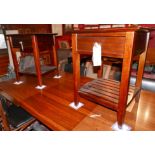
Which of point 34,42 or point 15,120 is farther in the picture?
point 15,120

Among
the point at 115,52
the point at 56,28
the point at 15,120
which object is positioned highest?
the point at 56,28

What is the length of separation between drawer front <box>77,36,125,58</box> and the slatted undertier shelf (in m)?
0.32

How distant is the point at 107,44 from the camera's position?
76 centimetres

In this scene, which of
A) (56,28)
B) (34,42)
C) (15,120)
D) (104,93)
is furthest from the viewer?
(56,28)

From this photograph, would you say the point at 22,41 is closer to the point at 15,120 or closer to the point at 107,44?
the point at 15,120

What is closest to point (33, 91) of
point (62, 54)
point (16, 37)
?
point (16, 37)

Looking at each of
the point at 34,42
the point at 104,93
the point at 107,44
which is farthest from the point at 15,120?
the point at 107,44

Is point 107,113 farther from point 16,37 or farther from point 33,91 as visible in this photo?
point 16,37

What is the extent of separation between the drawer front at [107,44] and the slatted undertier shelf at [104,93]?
0.32 metres

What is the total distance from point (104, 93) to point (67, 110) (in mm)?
327

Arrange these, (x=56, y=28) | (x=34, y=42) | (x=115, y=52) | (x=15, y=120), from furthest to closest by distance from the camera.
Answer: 1. (x=56, y=28)
2. (x=15, y=120)
3. (x=34, y=42)
4. (x=115, y=52)

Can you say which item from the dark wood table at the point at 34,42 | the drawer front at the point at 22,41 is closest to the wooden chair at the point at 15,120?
the dark wood table at the point at 34,42
